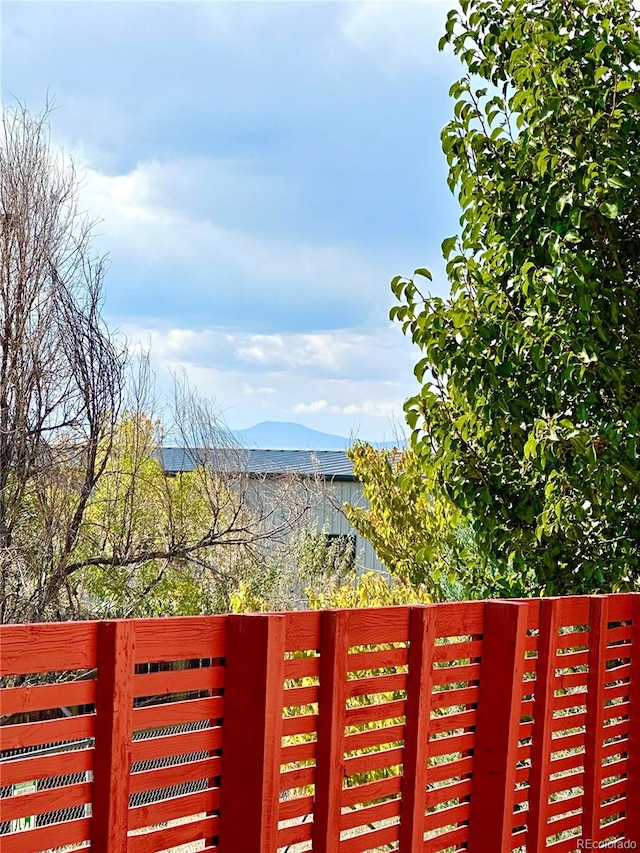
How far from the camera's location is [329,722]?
196 centimetres

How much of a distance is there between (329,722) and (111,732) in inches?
22.2

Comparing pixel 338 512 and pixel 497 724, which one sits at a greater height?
pixel 497 724

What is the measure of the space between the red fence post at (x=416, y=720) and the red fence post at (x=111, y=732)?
0.80m

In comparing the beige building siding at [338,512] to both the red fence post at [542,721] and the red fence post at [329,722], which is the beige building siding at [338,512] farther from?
the red fence post at [329,722]

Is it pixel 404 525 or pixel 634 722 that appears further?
pixel 404 525

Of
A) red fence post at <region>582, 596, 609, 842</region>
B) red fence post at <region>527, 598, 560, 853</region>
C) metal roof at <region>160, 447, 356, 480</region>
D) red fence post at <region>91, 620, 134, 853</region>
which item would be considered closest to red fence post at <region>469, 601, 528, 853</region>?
red fence post at <region>527, 598, 560, 853</region>

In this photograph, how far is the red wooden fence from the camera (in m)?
1.54

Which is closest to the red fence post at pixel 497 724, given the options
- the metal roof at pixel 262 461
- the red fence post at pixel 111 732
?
the red fence post at pixel 111 732

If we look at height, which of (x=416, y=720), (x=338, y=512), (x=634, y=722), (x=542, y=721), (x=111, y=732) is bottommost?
(x=338, y=512)

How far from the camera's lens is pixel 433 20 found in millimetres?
5688

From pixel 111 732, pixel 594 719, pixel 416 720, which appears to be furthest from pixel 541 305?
pixel 111 732

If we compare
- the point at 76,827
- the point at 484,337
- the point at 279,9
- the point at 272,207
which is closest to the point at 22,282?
the point at 279,9

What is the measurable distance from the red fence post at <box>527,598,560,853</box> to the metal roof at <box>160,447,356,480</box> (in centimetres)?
864

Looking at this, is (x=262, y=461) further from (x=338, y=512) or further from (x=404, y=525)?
(x=404, y=525)
